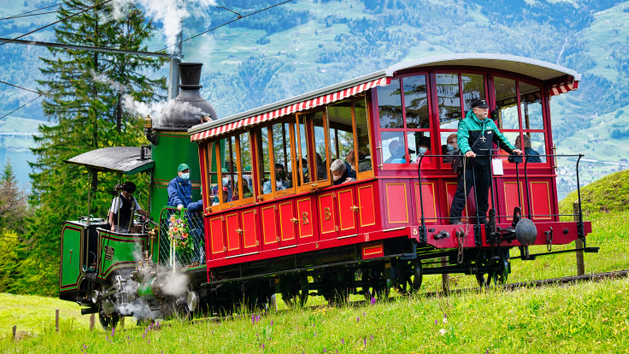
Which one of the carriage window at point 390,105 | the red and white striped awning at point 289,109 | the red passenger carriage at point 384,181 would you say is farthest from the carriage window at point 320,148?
the carriage window at point 390,105

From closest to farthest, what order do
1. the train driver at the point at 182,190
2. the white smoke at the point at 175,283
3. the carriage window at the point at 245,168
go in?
the carriage window at the point at 245,168, the white smoke at the point at 175,283, the train driver at the point at 182,190

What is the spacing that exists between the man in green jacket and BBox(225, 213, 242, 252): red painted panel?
3894 millimetres

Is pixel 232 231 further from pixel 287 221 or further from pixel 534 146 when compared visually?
pixel 534 146

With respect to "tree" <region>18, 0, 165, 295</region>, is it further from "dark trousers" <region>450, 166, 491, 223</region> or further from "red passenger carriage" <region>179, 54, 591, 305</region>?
"dark trousers" <region>450, 166, 491, 223</region>

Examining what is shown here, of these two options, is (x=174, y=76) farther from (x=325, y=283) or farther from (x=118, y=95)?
(x=118, y=95)

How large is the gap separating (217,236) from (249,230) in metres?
0.95

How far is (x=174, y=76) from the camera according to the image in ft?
61.1

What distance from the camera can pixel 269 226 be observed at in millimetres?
12641

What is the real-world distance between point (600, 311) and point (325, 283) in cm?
559

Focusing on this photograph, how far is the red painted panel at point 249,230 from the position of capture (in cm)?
1291

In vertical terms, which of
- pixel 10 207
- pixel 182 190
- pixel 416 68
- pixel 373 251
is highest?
pixel 10 207

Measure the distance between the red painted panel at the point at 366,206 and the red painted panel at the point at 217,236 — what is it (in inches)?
134

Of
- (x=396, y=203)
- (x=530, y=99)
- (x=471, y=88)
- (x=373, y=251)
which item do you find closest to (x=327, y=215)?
(x=373, y=251)

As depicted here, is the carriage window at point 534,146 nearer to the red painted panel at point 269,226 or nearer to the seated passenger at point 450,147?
the seated passenger at point 450,147
